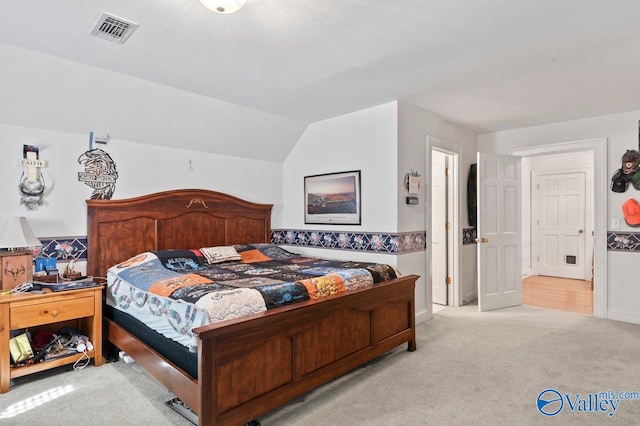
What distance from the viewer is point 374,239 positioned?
3.85 meters

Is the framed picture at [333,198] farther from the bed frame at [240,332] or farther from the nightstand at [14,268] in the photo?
the nightstand at [14,268]

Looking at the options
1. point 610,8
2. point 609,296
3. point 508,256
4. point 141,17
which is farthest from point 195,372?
point 609,296

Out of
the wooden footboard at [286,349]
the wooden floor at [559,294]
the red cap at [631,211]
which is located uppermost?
the red cap at [631,211]

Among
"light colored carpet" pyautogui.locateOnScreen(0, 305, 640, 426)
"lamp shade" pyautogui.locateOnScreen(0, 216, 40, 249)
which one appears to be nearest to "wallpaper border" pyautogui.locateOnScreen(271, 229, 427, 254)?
"light colored carpet" pyautogui.locateOnScreen(0, 305, 640, 426)

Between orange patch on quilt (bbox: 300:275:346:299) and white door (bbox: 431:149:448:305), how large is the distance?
241 cm

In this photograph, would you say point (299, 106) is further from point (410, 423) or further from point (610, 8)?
point (410, 423)

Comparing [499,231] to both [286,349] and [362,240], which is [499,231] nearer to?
[362,240]

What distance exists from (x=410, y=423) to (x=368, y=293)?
899 millimetres

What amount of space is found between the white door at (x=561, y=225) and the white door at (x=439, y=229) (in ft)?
10.3

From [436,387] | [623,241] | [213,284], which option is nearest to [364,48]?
[213,284]

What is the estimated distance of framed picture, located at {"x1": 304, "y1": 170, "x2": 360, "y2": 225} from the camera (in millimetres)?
4055

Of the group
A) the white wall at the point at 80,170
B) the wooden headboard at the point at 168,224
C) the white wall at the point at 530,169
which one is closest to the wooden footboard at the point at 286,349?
the wooden headboard at the point at 168,224

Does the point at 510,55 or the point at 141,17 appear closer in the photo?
the point at 141,17

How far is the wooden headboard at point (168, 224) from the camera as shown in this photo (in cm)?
335
